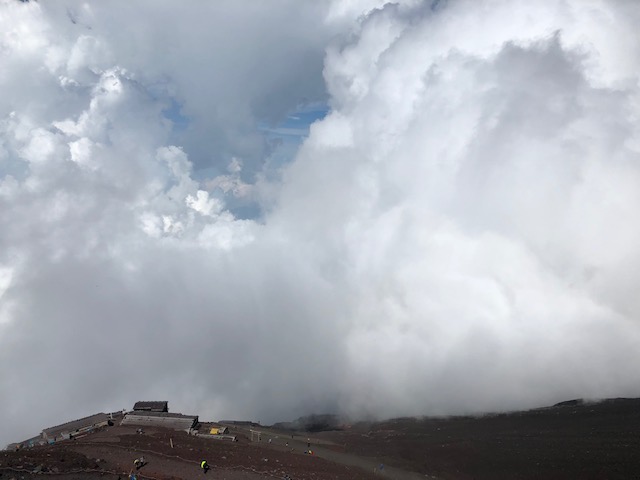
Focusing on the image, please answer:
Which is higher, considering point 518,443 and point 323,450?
point 323,450

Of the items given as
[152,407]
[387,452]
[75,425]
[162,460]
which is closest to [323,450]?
[387,452]

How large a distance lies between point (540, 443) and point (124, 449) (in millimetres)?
62880

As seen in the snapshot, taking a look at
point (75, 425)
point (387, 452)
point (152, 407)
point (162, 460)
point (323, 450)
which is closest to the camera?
point (162, 460)

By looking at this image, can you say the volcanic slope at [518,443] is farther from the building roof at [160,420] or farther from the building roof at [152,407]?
the building roof at [152,407]

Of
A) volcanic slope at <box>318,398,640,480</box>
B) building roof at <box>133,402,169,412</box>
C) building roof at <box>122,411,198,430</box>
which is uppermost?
building roof at <box>133,402,169,412</box>

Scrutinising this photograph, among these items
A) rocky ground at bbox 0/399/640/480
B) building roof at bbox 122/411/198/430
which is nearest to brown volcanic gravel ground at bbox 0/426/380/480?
rocky ground at bbox 0/399/640/480

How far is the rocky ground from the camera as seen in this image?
5847cm

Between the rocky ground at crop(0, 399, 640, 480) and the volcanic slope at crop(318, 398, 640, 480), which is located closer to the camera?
the rocky ground at crop(0, 399, 640, 480)

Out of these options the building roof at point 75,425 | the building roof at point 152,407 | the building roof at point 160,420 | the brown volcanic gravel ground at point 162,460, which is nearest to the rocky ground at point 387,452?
the brown volcanic gravel ground at point 162,460

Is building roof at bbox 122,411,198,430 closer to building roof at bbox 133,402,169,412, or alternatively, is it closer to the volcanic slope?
building roof at bbox 133,402,169,412

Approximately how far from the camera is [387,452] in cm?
8050

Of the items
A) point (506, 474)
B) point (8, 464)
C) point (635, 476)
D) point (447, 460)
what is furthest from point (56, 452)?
point (635, 476)

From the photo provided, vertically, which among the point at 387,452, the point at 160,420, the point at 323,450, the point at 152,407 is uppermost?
the point at 152,407

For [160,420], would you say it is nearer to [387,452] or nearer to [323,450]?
[323,450]
